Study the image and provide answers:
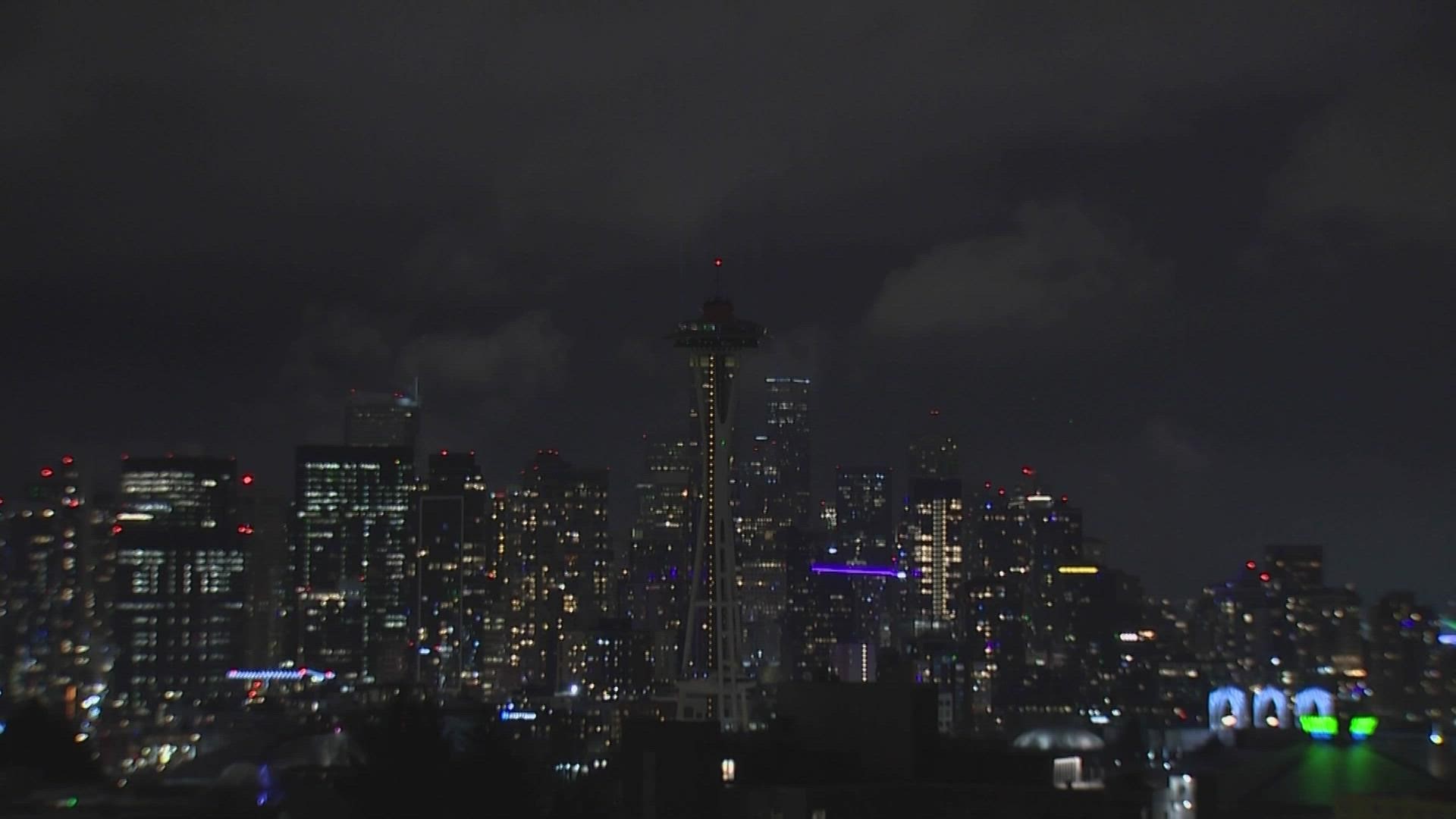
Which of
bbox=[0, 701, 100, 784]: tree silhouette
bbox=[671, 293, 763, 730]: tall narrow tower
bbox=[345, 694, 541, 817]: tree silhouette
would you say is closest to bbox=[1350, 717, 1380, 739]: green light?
bbox=[671, 293, 763, 730]: tall narrow tower

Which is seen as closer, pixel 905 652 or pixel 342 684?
pixel 905 652

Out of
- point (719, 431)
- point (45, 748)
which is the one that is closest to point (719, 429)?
point (719, 431)

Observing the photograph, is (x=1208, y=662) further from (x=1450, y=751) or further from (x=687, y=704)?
(x=1450, y=751)

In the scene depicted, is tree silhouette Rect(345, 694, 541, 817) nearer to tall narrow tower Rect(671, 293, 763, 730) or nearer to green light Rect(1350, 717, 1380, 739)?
tall narrow tower Rect(671, 293, 763, 730)

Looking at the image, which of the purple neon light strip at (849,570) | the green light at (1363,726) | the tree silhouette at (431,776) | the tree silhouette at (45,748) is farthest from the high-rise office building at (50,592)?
the tree silhouette at (431,776)

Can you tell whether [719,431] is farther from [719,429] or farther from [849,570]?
[849,570]

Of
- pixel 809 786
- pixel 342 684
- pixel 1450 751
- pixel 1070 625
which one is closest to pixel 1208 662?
pixel 1070 625
